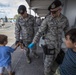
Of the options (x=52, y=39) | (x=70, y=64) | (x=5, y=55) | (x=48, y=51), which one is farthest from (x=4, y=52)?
(x=70, y=64)

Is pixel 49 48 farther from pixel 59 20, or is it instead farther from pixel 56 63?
pixel 56 63

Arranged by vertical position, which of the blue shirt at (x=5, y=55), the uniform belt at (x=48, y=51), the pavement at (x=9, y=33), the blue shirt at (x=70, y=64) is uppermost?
the blue shirt at (x=70, y=64)

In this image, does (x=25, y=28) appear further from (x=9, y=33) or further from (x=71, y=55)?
(x=9, y=33)

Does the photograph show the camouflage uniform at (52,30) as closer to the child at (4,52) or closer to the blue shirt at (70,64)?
the child at (4,52)

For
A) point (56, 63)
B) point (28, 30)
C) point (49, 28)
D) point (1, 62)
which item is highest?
point (49, 28)

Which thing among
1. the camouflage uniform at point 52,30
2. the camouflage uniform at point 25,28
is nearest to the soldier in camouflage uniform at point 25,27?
the camouflage uniform at point 25,28

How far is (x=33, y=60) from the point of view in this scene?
11.5ft

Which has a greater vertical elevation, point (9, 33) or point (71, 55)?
point (71, 55)

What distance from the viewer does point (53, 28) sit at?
210 cm

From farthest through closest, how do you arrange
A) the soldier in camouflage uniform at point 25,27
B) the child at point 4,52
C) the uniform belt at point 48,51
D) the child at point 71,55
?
1. the soldier in camouflage uniform at point 25,27
2. the child at point 4,52
3. the uniform belt at point 48,51
4. the child at point 71,55

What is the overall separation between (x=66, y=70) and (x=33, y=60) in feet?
7.07

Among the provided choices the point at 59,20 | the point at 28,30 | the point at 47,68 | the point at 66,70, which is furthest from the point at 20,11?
the point at 66,70

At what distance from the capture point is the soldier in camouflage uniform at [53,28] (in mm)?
1990

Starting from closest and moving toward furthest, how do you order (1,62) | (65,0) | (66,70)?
1. (66,70)
2. (1,62)
3. (65,0)
